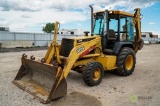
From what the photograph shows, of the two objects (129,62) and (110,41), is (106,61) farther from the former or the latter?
(129,62)

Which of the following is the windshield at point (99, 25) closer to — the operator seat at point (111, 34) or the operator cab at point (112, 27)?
the operator cab at point (112, 27)

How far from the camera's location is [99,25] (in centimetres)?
793

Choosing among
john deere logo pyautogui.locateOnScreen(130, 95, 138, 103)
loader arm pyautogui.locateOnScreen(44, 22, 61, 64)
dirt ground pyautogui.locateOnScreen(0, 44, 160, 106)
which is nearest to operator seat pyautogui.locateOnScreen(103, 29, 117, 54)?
dirt ground pyautogui.locateOnScreen(0, 44, 160, 106)

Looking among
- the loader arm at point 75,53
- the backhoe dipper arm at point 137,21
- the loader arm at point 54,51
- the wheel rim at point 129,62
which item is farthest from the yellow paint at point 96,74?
the backhoe dipper arm at point 137,21

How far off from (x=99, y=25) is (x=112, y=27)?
20.6 inches

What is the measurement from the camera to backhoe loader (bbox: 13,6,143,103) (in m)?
5.60

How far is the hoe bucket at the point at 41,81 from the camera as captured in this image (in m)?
5.12

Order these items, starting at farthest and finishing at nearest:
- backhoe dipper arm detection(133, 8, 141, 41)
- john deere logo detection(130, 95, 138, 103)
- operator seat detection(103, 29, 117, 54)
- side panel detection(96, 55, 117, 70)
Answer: backhoe dipper arm detection(133, 8, 141, 41)
operator seat detection(103, 29, 117, 54)
side panel detection(96, 55, 117, 70)
john deere logo detection(130, 95, 138, 103)

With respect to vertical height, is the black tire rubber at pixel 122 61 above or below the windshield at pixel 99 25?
below

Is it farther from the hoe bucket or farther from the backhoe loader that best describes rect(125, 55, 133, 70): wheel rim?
the hoe bucket

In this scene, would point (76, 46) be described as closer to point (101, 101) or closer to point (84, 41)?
point (84, 41)

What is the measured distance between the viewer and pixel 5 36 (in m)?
24.5

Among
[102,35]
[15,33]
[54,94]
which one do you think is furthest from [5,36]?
[54,94]

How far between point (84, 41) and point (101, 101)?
2.38 metres
